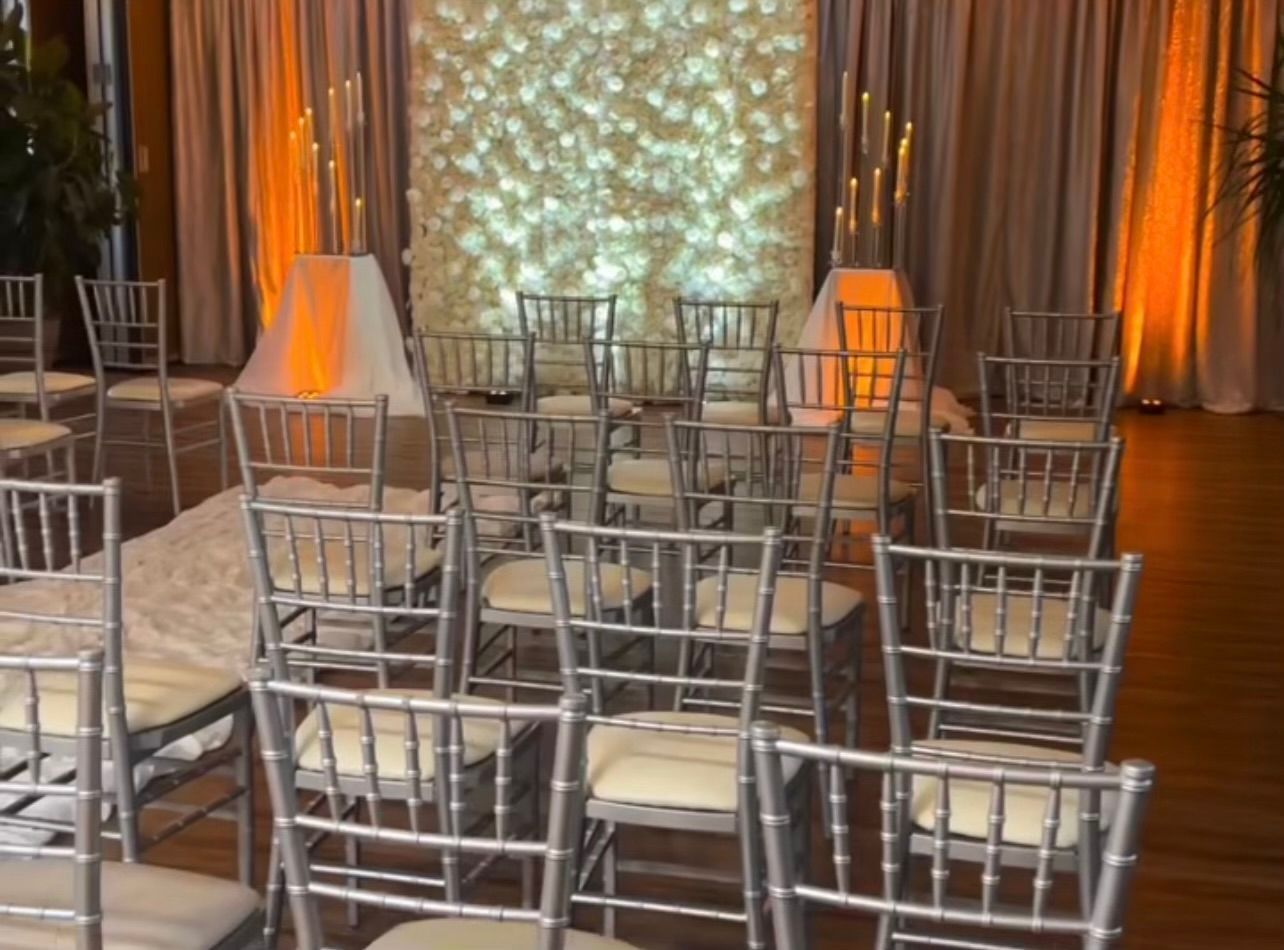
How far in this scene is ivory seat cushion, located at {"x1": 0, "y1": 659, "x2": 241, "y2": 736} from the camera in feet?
8.23

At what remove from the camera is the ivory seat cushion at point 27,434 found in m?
5.02

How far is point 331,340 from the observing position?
8055mm

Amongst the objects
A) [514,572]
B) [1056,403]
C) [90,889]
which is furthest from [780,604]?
[1056,403]

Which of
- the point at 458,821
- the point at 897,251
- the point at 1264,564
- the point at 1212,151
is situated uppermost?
the point at 1212,151

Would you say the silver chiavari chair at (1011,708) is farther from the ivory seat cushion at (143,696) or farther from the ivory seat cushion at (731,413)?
the ivory seat cushion at (731,413)

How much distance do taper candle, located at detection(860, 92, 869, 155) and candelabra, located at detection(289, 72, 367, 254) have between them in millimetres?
2859

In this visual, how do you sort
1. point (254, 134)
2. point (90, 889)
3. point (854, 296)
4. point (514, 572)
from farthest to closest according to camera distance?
point (254, 134) → point (854, 296) → point (514, 572) → point (90, 889)

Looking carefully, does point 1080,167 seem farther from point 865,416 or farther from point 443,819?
point 443,819

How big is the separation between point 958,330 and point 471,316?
2.85 metres

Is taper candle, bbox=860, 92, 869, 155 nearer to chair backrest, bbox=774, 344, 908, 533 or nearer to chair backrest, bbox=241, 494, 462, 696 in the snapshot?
chair backrest, bbox=774, 344, 908, 533

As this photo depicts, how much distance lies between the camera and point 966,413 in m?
8.05

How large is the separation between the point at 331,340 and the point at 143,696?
5.62 meters

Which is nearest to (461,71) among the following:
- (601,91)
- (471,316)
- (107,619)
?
(601,91)

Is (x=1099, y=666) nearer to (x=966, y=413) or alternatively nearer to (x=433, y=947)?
(x=433, y=947)
